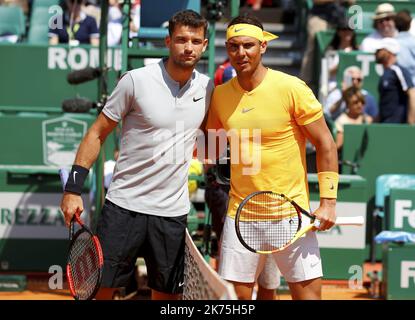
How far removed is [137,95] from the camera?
20.3 ft

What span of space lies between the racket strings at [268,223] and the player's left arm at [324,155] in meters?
0.16

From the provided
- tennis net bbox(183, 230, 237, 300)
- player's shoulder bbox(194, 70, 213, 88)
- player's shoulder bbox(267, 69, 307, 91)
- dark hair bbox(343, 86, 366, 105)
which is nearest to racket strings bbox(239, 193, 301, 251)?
tennis net bbox(183, 230, 237, 300)

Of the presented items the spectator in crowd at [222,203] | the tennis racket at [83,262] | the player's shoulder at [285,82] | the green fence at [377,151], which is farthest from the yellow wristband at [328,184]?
the green fence at [377,151]

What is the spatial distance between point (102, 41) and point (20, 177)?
142 centimetres

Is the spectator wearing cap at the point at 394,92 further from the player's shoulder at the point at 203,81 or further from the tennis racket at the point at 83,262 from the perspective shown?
the tennis racket at the point at 83,262

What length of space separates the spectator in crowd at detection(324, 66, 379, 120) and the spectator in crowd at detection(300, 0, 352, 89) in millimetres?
1300

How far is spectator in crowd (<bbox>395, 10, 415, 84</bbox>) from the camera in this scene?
12.2 metres

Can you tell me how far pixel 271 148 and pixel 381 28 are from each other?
6862 mm

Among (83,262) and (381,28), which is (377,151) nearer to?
(381,28)
